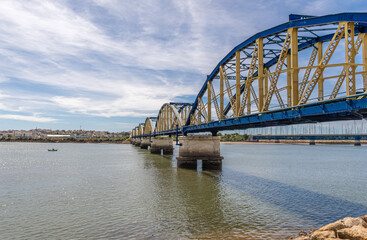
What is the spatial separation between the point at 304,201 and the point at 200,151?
1036 inches

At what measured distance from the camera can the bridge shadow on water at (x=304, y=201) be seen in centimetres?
1956

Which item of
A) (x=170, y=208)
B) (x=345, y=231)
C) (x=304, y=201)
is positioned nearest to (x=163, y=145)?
(x=304, y=201)

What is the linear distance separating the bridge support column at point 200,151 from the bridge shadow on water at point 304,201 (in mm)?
14896

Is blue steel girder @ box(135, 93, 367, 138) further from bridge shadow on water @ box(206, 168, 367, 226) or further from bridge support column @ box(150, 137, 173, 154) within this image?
bridge support column @ box(150, 137, 173, 154)

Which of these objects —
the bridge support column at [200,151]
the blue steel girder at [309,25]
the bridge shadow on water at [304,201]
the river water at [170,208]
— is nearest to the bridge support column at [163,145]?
the bridge support column at [200,151]

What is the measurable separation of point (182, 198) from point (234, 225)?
850cm

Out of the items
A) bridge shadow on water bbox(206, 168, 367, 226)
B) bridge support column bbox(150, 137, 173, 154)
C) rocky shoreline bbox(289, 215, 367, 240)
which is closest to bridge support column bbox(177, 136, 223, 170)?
bridge shadow on water bbox(206, 168, 367, 226)

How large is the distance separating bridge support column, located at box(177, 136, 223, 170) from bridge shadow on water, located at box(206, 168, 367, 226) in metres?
14.9

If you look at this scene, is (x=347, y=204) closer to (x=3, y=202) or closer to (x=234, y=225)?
(x=234, y=225)

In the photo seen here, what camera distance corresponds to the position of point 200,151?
48906 mm

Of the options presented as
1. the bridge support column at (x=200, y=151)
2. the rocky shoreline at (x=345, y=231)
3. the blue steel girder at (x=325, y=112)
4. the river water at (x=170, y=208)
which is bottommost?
the river water at (x=170, y=208)

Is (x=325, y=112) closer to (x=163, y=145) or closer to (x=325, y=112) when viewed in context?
(x=325, y=112)

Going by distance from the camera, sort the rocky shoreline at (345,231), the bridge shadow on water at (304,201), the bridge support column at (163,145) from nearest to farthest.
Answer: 1. the rocky shoreline at (345,231)
2. the bridge shadow on water at (304,201)
3. the bridge support column at (163,145)

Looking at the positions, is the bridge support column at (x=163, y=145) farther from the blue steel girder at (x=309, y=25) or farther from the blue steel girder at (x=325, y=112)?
the blue steel girder at (x=325, y=112)
